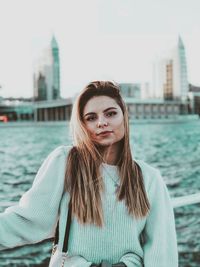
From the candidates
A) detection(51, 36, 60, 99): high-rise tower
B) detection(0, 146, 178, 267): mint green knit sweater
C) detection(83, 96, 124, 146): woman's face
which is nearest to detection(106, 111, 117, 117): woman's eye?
detection(83, 96, 124, 146): woman's face

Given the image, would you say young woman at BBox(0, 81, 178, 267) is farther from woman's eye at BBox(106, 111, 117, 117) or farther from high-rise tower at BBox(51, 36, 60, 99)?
high-rise tower at BBox(51, 36, 60, 99)

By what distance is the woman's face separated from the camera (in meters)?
1.16

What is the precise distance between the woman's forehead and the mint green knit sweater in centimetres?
14

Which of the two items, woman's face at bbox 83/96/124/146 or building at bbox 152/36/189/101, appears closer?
woman's face at bbox 83/96/124/146

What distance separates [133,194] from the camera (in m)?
1.16

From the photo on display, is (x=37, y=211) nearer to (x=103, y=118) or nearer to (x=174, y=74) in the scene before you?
(x=103, y=118)

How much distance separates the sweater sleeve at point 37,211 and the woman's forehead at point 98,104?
0.17m

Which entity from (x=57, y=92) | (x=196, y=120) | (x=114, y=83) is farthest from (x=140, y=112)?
(x=114, y=83)

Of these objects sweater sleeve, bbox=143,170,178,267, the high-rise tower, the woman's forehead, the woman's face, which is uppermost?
the high-rise tower

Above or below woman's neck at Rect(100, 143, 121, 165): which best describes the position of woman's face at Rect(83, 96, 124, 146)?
above

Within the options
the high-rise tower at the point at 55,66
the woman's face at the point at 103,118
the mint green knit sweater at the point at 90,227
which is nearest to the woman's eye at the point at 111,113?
the woman's face at the point at 103,118

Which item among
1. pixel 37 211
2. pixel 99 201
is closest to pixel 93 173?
pixel 99 201

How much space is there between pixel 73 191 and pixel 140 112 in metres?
73.4

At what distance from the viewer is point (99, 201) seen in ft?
3.68
